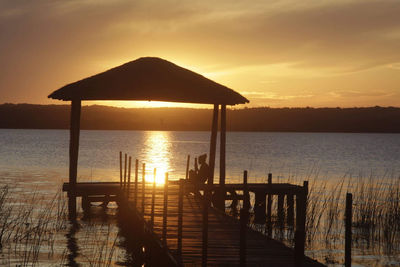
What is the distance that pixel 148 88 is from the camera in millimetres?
17359

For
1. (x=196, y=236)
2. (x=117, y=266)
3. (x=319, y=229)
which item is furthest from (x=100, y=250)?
(x=319, y=229)

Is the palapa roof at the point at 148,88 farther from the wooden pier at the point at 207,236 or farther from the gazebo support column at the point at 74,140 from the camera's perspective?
the wooden pier at the point at 207,236

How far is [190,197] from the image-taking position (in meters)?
19.1

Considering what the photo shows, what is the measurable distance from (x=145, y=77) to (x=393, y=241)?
8.74 m

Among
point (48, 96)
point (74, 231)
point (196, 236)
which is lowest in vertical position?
point (74, 231)

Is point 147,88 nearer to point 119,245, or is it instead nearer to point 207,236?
point 119,245

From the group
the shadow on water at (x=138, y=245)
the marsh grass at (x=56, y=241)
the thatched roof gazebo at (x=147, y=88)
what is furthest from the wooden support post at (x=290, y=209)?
the marsh grass at (x=56, y=241)

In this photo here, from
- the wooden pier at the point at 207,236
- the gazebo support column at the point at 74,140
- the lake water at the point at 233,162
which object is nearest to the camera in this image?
the wooden pier at the point at 207,236

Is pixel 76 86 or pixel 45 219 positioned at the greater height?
pixel 76 86

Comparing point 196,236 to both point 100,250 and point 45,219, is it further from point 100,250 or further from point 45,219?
point 45,219

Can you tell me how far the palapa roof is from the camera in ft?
56.7

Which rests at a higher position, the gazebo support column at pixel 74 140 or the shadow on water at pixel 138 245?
the gazebo support column at pixel 74 140

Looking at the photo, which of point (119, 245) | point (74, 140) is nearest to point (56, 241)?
point (119, 245)

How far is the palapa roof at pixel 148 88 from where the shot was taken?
17297 mm
